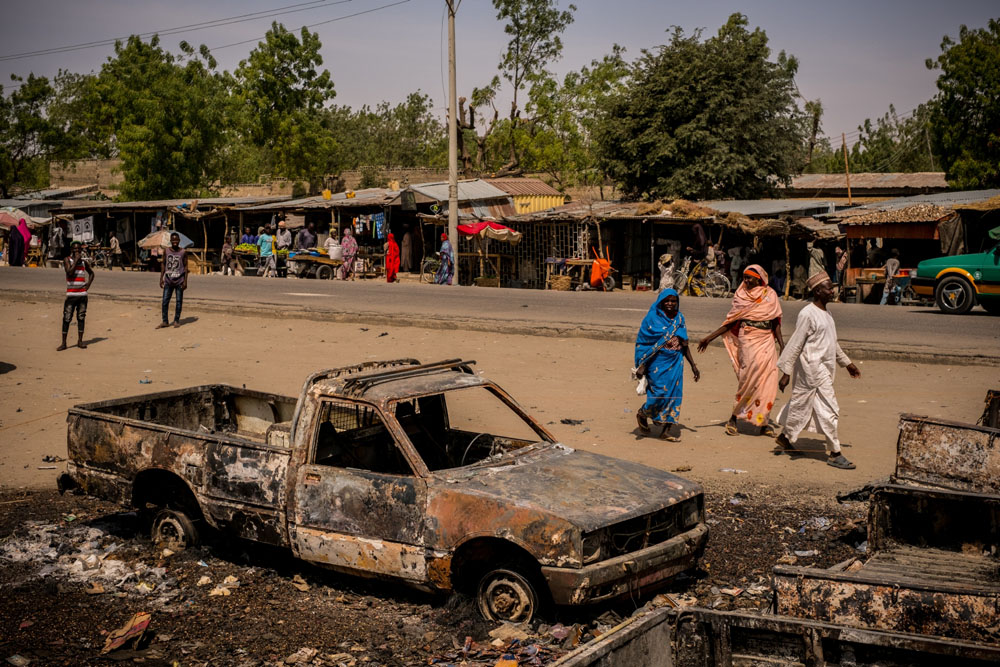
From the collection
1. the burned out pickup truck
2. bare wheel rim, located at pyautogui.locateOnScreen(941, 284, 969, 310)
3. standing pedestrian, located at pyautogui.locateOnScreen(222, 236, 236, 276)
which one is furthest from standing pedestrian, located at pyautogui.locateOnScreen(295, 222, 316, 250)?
the burned out pickup truck

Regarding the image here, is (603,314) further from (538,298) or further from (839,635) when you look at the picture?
(839,635)

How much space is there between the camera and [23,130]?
5638 centimetres

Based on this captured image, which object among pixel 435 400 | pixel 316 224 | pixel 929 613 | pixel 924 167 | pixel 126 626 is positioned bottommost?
pixel 126 626

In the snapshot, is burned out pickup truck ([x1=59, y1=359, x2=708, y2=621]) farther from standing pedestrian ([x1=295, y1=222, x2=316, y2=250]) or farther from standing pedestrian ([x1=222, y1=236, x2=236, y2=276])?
standing pedestrian ([x1=222, y1=236, x2=236, y2=276])

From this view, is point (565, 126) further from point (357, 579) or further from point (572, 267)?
point (357, 579)

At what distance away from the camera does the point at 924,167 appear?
58.0 m

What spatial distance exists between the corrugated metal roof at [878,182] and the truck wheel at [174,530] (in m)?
38.2

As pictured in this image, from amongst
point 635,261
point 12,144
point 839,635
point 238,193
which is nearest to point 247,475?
point 839,635

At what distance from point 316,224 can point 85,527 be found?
2662 cm

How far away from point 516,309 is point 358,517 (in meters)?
14.6

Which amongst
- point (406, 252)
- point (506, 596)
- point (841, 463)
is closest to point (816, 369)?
point (841, 463)

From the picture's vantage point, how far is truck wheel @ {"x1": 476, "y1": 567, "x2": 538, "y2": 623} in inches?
197

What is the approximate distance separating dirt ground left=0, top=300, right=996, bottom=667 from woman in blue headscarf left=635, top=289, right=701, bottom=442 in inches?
17.2

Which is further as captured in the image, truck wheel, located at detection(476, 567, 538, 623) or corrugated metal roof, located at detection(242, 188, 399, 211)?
corrugated metal roof, located at detection(242, 188, 399, 211)
